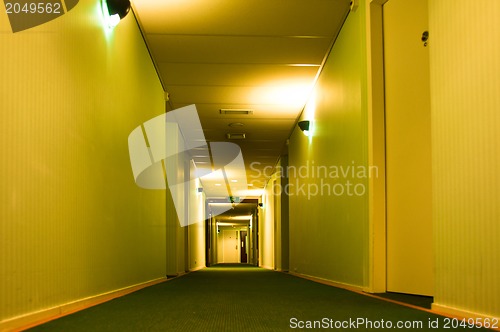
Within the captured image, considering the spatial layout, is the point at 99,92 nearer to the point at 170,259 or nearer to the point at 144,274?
the point at 144,274

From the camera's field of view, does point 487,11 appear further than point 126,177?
No

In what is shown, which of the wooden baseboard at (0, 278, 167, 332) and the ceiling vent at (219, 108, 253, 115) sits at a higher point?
the ceiling vent at (219, 108, 253, 115)

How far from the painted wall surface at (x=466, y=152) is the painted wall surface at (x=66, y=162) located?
184 cm

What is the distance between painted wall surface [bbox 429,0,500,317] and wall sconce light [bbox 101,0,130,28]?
197cm

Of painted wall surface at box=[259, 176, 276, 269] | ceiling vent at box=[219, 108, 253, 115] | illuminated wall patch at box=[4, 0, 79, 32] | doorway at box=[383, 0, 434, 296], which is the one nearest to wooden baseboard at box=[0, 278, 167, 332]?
illuminated wall patch at box=[4, 0, 79, 32]

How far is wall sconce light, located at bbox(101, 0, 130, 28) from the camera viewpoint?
11.3 ft

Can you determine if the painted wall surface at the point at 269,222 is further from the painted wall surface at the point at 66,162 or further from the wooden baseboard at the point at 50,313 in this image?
the wooden baseboard at the point at 50,313

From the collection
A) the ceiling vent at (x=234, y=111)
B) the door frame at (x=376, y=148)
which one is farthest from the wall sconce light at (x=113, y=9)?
the ceiling vent at (x=234, y=111)

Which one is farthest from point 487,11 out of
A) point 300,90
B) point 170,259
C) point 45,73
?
point 170,259

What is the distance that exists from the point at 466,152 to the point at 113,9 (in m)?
2.39

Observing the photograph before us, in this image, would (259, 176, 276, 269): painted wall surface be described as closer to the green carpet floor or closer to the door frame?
the door frame

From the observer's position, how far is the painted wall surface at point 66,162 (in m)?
2.05

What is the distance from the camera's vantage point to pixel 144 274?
484 centimetres

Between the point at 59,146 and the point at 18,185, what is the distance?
1.60ft
